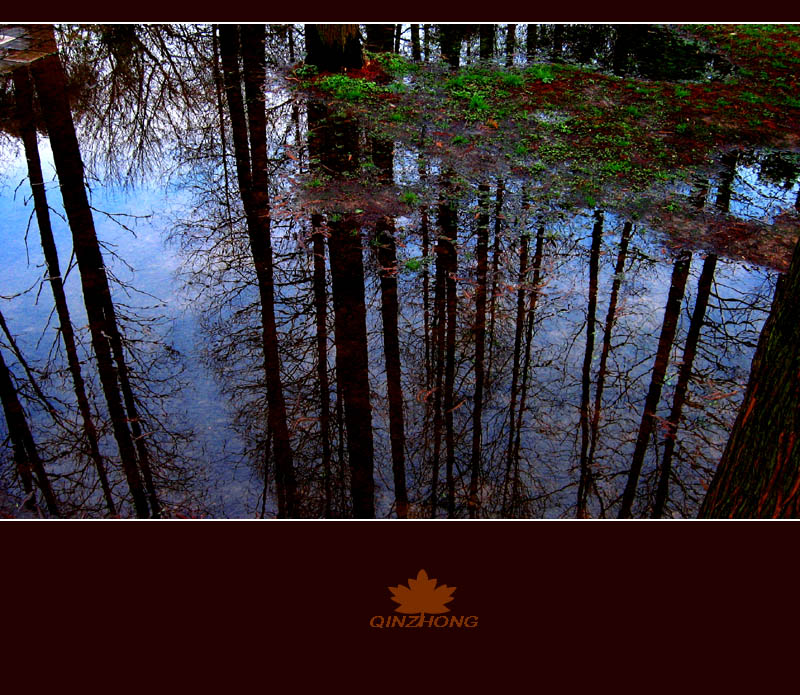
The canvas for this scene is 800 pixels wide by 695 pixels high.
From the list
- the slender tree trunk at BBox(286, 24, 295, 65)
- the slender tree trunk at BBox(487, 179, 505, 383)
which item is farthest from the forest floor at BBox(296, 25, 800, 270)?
the slender tree trunk at BBox(286, 24, 295, 65)

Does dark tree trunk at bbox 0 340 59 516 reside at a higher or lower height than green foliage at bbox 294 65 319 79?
lower

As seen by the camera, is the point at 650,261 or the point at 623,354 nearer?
→ the point at 623,354

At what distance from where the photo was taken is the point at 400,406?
473 cm

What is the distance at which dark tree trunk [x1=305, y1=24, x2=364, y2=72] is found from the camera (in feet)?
33.5

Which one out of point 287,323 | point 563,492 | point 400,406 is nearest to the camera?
point 563,492

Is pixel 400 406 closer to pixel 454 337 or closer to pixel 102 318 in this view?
pixel 454 337

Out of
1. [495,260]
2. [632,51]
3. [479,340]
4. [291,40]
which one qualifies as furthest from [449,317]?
[632,51]

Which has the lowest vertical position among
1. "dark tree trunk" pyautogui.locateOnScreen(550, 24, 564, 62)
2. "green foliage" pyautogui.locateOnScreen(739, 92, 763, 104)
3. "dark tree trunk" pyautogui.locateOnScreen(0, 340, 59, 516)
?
"dark tree trunk" pyautogui.locateOnScreen(0, 340, 59, 516)

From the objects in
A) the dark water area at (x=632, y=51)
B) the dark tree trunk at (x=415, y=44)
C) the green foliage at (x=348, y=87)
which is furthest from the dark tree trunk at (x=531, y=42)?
the green foliage at (x=348, y=87)

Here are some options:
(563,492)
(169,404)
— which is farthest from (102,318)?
(563,492)

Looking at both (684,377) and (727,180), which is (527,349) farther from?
(727,180)

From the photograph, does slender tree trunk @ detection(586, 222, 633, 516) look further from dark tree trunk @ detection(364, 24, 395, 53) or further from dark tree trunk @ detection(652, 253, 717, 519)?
dark tree trunk @ detection(364, 24, 395, 53)

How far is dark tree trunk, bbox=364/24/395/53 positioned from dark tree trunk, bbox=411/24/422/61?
1.19 feet

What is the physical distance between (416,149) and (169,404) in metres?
4.70
